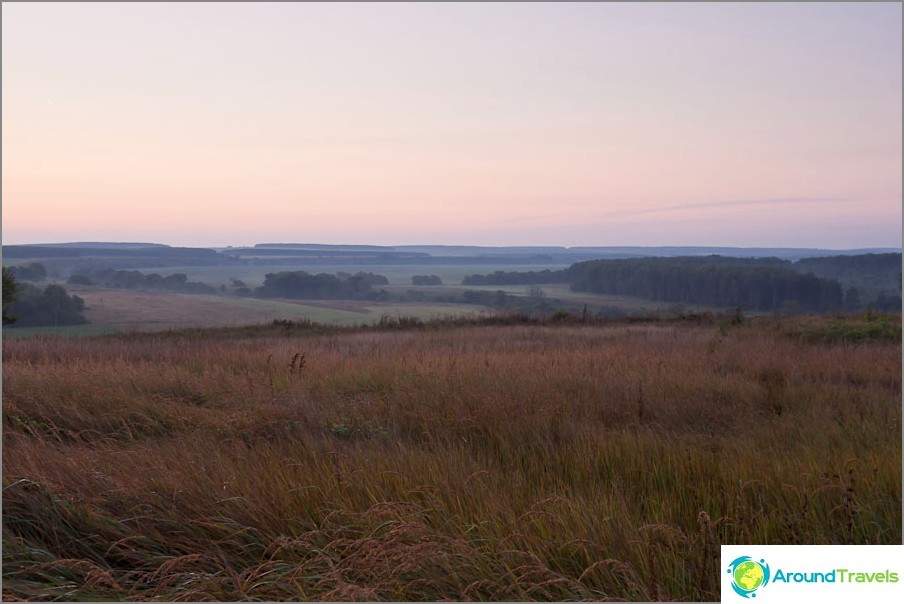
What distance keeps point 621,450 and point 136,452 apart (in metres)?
4.01

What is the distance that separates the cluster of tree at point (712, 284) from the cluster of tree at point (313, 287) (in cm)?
2821

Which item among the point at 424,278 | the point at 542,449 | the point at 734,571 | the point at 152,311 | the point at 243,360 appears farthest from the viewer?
the point at 424,278

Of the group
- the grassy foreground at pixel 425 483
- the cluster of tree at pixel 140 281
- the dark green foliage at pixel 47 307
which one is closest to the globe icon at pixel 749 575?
the grassy foreground at pixel 425 483

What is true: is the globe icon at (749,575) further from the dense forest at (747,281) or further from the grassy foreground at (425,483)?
the dense forest at (747,281)

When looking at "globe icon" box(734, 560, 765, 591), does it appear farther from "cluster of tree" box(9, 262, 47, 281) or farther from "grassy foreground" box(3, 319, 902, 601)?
"cluster of tree" box(9, 262, 47, 281)

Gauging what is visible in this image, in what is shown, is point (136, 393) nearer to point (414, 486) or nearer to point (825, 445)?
point (414, 486)

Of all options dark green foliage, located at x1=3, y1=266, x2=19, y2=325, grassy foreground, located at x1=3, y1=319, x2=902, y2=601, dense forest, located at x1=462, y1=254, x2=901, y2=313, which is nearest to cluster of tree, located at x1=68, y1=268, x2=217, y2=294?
dark green foliage, located at x1=3, y1=266, x2=19, y2=325

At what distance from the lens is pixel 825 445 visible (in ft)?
18.8

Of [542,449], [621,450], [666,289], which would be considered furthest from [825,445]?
[666,289]

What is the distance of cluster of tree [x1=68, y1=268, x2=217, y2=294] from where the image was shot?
7256 centimetres

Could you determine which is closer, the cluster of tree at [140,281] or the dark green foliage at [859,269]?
the dark green foliage at [859,269]

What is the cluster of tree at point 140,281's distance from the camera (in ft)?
238
